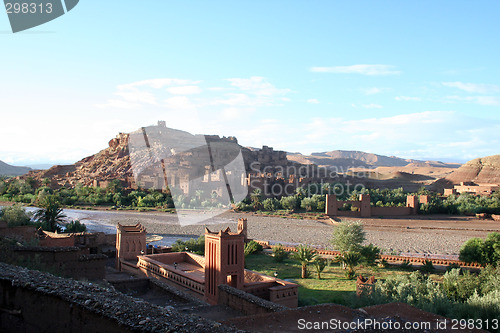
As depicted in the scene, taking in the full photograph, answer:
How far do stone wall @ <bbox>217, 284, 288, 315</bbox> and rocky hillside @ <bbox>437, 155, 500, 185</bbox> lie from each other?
48.6m

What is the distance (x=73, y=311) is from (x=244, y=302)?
3423 millimetres

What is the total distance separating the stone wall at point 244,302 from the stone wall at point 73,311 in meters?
2.50

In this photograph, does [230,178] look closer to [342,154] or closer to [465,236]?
[465,236]

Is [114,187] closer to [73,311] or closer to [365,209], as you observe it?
[365,209]

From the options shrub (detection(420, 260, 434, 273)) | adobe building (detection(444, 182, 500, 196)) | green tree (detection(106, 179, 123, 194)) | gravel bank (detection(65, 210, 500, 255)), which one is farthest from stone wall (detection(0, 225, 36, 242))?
adobe building (detection(444, 182, 500, 196))

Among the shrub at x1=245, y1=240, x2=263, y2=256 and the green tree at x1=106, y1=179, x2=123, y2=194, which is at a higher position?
the green tree at x1=106, y1=179, x2=123, y2=194

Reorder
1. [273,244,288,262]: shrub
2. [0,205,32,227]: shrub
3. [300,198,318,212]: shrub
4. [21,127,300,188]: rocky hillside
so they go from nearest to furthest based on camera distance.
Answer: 1. [0,205,32,227]: shrub
2. [273,244,288,262]: shrub
3. [300,198,318,212]: shrub
4. [21,127,300,188]: rocky hillside

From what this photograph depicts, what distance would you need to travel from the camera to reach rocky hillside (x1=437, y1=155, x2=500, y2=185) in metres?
48.5

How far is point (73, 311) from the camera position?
3.58m

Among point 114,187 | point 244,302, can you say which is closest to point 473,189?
point 114,187

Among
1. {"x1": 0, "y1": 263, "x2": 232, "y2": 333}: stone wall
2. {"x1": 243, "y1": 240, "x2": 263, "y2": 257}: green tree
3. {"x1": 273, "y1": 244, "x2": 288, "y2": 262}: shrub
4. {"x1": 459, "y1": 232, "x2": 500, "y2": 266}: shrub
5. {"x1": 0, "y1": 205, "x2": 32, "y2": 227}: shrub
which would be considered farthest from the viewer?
{"x1": 243, "y1": 240, "x2": 263, "y2": 257}: green tree

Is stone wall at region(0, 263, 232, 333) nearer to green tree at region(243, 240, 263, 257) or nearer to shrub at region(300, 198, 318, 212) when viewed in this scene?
green tree at region(243, 240, 263, 257)

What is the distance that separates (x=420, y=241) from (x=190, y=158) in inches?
1506

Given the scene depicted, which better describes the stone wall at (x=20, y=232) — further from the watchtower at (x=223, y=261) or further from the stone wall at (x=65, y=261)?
the watchtower at (x=223, y=261)
